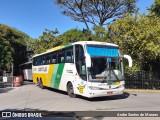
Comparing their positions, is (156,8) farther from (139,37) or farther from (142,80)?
(142,80)

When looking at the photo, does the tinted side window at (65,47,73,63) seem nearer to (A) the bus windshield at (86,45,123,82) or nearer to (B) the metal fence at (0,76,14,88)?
(A) the bus windshield at (86,45,123,82)

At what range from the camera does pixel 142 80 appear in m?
25.4

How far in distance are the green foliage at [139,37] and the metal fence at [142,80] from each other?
0.80 metres

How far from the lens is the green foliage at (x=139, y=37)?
23.5 meters

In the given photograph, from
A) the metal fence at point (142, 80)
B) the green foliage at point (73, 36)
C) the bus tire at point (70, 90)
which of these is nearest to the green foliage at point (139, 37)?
the metal fence at point (142, 80)

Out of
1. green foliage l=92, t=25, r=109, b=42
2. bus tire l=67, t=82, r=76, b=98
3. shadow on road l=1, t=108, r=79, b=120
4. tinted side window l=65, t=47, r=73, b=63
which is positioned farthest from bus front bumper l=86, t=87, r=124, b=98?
green foliage l=92, t=25, r=109, b=42

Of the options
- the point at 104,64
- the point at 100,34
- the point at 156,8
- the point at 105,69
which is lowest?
the point at 105,69

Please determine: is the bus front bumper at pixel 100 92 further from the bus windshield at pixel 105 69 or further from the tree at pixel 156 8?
the tree at pixel 156 8

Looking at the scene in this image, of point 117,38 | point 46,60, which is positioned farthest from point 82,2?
point 46,60

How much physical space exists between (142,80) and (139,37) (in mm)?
3843

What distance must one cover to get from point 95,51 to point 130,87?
10.5m

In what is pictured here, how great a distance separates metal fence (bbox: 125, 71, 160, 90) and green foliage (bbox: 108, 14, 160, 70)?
0.80 metres

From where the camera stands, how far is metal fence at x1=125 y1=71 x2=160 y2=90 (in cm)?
2527

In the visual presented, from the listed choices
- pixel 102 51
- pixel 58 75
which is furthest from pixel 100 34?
pixel 102 51
